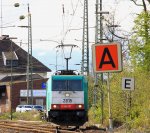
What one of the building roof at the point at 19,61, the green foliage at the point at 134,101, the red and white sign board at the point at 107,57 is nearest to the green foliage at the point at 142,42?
the green foliage at the point at 134,101

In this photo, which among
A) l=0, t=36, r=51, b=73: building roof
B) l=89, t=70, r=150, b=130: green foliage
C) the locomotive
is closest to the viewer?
l=89, t=70, r=150, b=130: green foliage

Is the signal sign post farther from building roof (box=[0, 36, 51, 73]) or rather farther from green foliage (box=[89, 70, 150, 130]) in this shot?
building roof (box=[0, 36, 51, 73])

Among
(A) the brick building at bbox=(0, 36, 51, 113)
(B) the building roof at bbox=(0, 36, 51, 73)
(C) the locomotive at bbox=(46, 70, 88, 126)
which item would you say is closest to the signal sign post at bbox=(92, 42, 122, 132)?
(C) the locomotive at bbox=(46, 70, 88, 126)

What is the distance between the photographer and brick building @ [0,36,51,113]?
8362cm

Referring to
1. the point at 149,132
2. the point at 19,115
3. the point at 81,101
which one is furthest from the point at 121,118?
the point at 19,115

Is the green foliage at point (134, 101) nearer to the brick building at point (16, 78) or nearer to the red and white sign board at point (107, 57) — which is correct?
the red and white sign board at point (107, 57)

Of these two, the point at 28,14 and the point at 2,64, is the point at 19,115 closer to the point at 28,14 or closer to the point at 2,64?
the point at 28,14

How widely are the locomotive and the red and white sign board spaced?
17.2 metres

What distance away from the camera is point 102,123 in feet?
118

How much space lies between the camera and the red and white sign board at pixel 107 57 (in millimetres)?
13211

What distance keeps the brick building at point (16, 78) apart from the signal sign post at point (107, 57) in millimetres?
65889

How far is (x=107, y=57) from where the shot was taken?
13289 millimetres

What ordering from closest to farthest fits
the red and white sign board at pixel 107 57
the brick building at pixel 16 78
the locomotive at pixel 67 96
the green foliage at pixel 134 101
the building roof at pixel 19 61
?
the red and white sign board at pixel 107 57
the green foliage at pixel 134 101
the locomotive at pixel 67 96
the brick building at pixel 16 78
the building roof at pixel 19 61

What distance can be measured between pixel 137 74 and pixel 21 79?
70.5 meters
